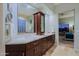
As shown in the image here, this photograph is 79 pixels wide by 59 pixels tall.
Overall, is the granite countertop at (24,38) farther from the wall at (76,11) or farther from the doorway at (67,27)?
the wall at (76,11)

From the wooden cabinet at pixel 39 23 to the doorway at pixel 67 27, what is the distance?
32 centimetres

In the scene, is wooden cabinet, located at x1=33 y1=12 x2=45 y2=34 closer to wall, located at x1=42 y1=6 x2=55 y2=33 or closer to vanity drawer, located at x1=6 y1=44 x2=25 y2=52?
wall, located at x1=42 y1=6 x2=55 y2=33

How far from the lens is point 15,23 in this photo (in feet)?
5.77

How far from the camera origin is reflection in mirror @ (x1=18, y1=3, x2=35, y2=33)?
1799mm

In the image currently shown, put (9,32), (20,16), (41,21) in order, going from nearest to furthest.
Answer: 1. (9,32)
2. (20,16)
3. (41,21)

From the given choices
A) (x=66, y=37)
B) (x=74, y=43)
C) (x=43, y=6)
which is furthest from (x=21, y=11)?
(x=74, y=43)

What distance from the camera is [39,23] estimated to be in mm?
2006

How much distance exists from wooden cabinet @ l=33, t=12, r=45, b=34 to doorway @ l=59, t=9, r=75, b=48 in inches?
12.5

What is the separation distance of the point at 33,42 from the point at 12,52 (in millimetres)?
430

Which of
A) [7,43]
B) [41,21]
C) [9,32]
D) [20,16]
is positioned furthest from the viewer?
[41,21]

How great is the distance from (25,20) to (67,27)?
60 cm

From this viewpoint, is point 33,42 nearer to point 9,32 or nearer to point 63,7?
point 9,32

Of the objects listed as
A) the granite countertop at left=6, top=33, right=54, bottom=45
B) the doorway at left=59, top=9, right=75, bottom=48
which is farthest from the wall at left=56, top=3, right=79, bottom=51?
the granite countertop at left=6, top=33, right=54, bottom=45

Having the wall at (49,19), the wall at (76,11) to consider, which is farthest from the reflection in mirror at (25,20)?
the wall at (76,11)
